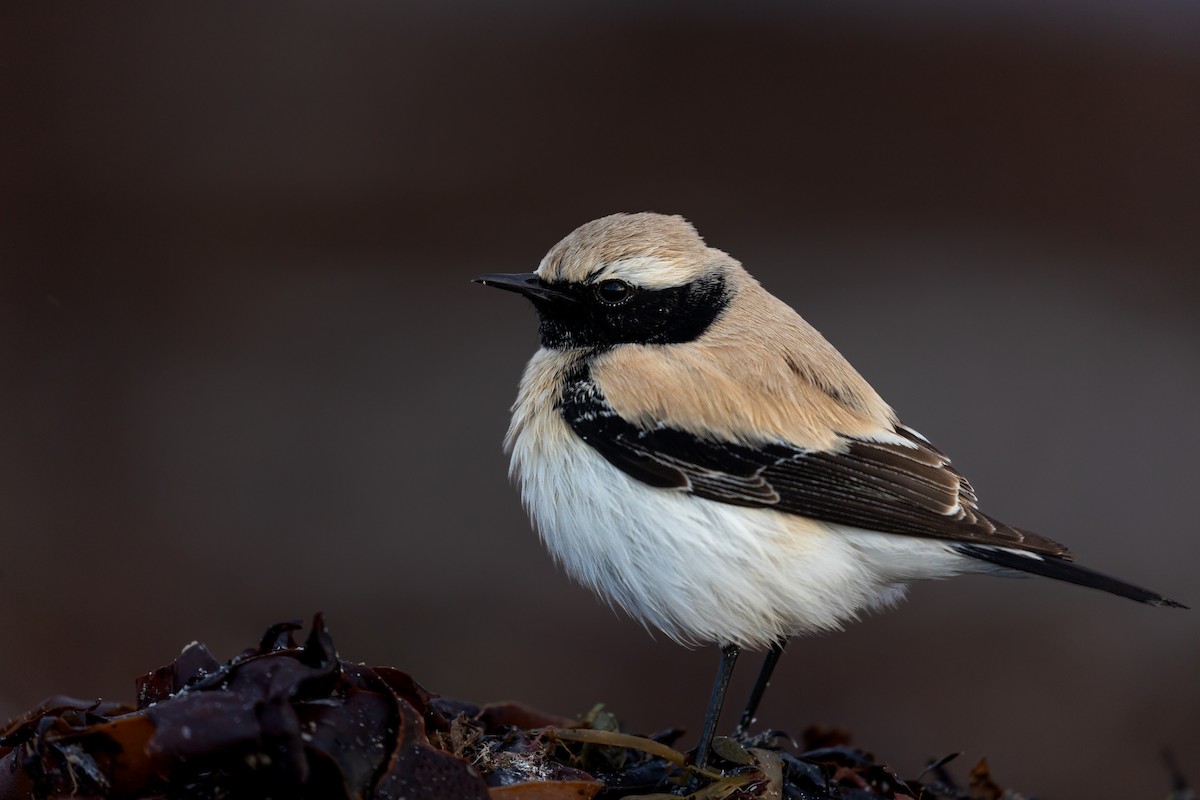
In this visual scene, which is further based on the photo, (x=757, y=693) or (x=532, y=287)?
(x=532, y=287)

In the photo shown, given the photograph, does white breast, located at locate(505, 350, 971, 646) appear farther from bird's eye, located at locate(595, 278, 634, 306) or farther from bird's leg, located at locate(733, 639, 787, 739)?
bird's eye, located at locate(595, 278, 634, 306)

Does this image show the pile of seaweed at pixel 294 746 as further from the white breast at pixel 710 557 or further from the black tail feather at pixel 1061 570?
the black tail feather at pixel 1061 570

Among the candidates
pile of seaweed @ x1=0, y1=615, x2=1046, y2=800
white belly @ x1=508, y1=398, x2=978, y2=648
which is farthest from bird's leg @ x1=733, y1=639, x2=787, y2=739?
pile of seaweed @ x1=0, y1=615, x2=1046, y2=800

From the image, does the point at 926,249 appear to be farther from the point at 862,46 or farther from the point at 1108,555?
the point at 1108,555

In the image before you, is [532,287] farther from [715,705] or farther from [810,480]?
[715,705]

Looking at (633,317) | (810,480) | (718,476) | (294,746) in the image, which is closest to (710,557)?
(718,476)

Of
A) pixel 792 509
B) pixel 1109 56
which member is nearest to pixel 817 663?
pixel 792 509
